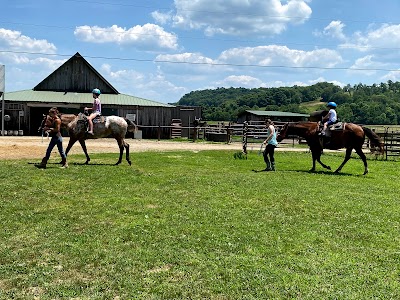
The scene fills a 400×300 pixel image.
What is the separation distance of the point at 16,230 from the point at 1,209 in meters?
1.38

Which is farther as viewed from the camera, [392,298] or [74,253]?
[74,253]

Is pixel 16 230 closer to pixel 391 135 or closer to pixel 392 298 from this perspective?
pixel 392 298

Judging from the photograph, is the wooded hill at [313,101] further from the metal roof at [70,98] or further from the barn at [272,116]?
the metal roof at [70,98]

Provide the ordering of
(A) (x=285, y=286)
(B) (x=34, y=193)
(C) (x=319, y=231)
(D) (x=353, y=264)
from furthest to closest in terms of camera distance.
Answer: (B) (x=34, y=193)
(C) (x=319, y=231)
(D) (x=353, y=264)
(A) (x=285, y=286)

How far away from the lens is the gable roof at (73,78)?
127 ft

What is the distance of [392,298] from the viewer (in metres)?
4.33

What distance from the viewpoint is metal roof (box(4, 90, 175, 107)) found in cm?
3447

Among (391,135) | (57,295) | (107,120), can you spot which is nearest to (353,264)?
(57,295)

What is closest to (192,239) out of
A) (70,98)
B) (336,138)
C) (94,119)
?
(94,119)

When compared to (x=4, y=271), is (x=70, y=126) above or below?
above

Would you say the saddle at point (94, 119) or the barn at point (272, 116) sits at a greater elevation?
the barn at point (272, 116)

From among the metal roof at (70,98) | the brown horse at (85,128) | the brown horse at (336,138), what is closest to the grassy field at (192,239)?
the brown horse at (85,128)

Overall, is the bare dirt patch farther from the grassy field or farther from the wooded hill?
the wooded hill

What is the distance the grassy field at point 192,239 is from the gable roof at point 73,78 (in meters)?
29.3
